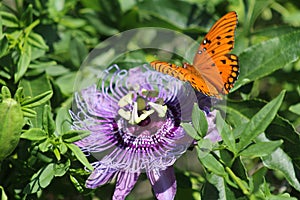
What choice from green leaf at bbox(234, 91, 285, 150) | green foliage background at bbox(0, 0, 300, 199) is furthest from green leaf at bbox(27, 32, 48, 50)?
green leaf at bbox(234, 91, 285, 150)

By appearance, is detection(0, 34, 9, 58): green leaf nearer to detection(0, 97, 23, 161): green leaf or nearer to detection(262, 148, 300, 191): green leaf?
detection(0, 97, 23, 161): green leaf

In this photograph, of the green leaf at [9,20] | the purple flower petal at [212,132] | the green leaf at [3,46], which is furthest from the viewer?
the green leaf at [9,20]

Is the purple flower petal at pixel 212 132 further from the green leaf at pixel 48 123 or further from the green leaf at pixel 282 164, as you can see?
the green leaf at pixel 48 123

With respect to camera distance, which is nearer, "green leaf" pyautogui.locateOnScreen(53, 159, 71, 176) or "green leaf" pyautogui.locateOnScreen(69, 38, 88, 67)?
"green leaf" pyautogui.locateOnScreen(53, 159, 71, 176)

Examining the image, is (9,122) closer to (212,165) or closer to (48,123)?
(48,123)

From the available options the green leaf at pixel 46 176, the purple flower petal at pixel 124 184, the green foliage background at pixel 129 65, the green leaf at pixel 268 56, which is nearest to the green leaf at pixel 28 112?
the green foliage background at pixel 129 65

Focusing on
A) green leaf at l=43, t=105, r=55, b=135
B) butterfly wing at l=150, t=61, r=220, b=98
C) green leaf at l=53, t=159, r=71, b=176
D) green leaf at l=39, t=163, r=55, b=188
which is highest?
butterfly wing at l=150, t=61, r=220, b=98
